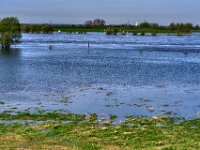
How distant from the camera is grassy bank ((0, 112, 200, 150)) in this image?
66.0ft

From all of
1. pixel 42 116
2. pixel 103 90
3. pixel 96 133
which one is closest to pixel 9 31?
pixel 103 90

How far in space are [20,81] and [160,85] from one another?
14.6m

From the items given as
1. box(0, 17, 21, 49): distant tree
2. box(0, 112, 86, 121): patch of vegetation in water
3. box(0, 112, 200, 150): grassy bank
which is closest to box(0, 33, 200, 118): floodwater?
Answer: box(0, 112, 86, 121): patch of vegetation in water

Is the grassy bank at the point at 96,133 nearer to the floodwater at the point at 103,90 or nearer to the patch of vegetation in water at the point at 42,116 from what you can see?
the patch of vegetation in water at the point at 42,116

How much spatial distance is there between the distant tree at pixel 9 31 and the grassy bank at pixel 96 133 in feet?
271

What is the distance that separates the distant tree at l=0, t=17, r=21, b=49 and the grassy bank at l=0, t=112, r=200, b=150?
82.7 m

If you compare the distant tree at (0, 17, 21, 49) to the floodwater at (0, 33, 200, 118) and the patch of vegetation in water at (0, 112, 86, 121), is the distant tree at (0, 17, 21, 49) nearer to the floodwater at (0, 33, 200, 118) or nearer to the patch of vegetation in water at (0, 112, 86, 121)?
the floodwater at (0, 33, 200, 118)

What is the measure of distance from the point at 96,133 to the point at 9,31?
93.0 meters

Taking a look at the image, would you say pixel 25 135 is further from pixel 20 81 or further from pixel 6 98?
pixel 20 81

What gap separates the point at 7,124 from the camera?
85.1ft

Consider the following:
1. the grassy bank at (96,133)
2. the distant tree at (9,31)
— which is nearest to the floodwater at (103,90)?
the grassy bank at (96,133)

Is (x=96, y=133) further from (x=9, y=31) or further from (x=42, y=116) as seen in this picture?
(x=9, y=31)

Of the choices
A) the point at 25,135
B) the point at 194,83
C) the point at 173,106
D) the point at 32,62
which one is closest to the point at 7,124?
the point at 25,135

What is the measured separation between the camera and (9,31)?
112188 mm
